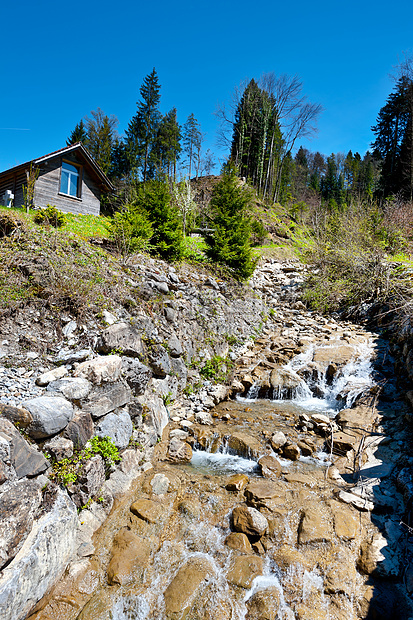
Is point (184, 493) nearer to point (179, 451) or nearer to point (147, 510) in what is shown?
point (147, 510)

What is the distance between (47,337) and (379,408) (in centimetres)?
670

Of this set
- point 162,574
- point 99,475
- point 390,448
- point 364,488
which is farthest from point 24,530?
point 390,448

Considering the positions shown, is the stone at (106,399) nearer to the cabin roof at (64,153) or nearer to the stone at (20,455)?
the stone at (20,455)

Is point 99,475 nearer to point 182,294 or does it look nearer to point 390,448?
point 390,448

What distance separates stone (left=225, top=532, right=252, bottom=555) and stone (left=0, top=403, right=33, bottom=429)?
9.14ft

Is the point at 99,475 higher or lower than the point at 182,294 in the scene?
lower

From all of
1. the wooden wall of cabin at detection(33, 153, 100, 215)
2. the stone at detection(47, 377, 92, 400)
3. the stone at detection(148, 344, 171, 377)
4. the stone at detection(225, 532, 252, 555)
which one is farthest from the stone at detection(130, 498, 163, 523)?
the wooden wall of cabin at detection(33, 153, 100, 215)

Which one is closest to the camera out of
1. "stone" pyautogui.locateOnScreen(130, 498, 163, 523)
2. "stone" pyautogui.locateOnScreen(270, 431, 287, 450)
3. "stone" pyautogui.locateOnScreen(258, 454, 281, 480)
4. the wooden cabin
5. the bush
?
"stone" pyautogui.locateOnScreen(130, 498, 163, 523)

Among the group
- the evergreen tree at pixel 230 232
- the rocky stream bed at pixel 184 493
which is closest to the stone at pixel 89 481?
the rocky stream bed at pixel 184 493

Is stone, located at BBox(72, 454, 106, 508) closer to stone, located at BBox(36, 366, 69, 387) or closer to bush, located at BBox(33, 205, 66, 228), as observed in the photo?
stone, located at BBox(36, 366, 69, 387)

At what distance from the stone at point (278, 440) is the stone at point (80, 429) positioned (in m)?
3.20

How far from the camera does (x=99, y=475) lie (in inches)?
159

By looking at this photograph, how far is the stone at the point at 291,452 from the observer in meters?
5.30

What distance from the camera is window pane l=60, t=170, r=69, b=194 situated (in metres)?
15.4
